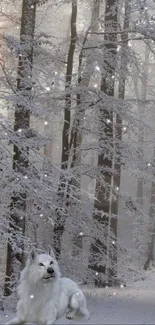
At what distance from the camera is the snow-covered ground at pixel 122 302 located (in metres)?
11.8

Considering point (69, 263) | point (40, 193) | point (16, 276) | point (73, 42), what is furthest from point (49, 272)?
point (73, 42)

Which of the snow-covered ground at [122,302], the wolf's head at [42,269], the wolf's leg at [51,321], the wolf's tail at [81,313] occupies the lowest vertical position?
the snow-covered ground at [122,302]

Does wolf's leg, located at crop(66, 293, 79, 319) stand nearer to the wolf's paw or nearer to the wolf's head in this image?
the wolf's paw

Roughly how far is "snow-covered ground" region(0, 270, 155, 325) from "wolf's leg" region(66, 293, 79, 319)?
11.8 ft

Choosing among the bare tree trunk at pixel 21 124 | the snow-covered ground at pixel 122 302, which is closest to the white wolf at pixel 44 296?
the snow-covered ground at pixel 122 302

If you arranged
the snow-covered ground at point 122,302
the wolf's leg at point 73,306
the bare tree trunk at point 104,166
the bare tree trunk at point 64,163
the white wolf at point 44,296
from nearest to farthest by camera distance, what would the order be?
the white wolf at point 44,296
the wolf's leg at point 73,306
the snow-covered ground at point 122,302
the bare tree trunk at point 64,163
the bare tree trunk at point 104,166

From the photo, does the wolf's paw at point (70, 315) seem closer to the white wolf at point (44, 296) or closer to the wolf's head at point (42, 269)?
the white wolf at point (44, 296)

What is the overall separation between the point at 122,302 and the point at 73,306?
27.5ft

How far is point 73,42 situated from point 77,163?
3.82 m

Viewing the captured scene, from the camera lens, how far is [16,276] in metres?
13.4

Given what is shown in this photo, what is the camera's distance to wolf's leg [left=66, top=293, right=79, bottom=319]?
23.8 feet

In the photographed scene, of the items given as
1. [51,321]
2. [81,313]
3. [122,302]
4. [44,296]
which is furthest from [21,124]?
[51,321]

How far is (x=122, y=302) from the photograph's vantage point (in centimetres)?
1529

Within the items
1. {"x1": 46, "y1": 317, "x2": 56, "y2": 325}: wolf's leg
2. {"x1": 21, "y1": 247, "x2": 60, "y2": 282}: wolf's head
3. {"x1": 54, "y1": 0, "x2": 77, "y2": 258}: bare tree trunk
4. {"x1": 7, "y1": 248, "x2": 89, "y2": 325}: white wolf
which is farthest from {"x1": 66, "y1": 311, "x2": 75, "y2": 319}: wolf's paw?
{"x1": 54, "y1": 0, "x2": 77, "y2": 258}: bare tree trunk
